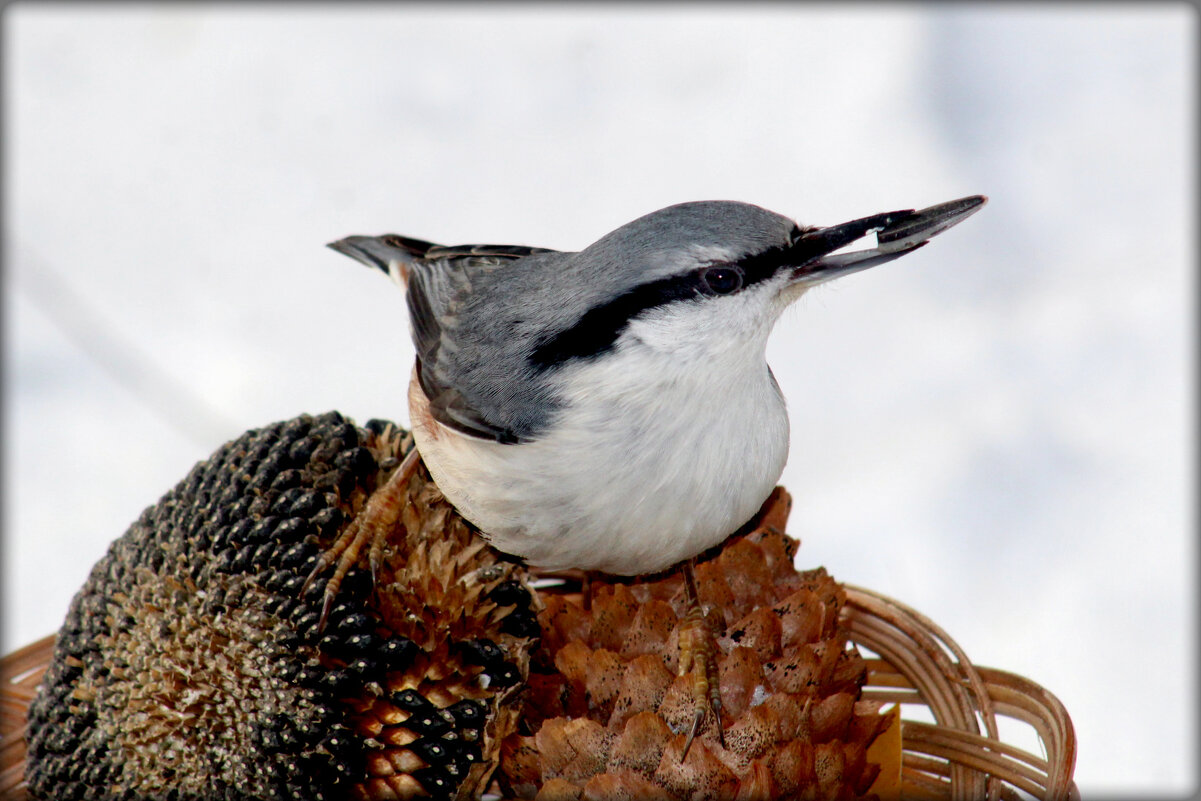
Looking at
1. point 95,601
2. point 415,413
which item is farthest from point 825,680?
point 95,601

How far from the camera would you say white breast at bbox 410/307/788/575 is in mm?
1264

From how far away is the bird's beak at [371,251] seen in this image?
1859 mm

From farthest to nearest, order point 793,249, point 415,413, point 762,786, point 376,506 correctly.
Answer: point 415,413, point 376,506, point 793,249, point 762,786

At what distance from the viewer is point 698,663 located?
1254 mm

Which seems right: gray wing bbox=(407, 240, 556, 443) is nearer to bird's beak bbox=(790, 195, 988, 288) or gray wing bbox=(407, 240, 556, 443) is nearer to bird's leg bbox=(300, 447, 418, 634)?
bird's leg bbox=(300, 447, 418, 634)

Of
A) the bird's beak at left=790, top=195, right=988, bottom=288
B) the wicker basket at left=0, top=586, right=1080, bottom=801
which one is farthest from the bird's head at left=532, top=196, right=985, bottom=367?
the wicker basket at left=0, top=586, right=1080, bottom=801

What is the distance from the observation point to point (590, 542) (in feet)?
4.31

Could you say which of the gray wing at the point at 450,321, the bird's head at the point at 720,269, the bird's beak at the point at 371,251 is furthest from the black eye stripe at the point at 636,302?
the bird's beak at the point at 371,251

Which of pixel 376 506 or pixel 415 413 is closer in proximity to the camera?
pixel 376 506

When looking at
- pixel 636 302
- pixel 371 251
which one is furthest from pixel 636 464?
pixel 371 251

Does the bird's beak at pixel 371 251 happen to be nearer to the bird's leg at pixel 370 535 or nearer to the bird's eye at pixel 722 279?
the bird's leg at pixel 370 535

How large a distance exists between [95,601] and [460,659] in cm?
49

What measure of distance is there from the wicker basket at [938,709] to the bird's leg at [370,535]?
2.24 ft

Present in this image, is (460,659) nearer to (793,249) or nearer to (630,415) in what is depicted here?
(630,415)
